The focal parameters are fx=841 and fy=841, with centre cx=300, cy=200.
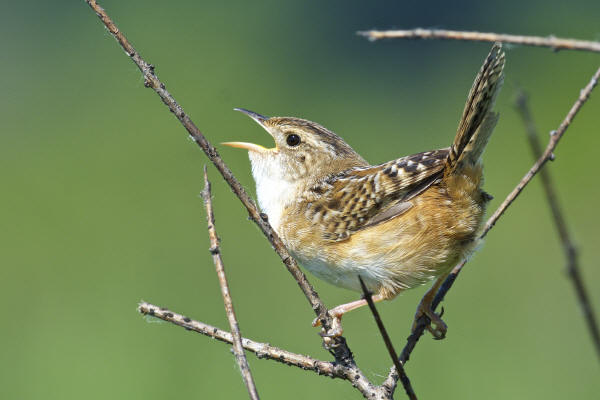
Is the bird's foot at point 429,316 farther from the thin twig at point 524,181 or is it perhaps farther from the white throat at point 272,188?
the white throat at point 272,188

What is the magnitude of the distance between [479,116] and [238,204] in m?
8.13

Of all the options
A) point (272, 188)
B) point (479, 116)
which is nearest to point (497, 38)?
point (479, 116)

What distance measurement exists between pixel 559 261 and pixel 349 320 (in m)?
2.95

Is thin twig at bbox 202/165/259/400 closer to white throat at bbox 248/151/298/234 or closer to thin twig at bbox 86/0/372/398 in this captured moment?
thin twig at bbox 86/0/372/398

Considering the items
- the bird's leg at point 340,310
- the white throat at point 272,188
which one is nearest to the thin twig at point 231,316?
the bird's leg at point 340,310

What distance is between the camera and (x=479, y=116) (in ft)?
9.53

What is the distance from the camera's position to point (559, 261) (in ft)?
30.8

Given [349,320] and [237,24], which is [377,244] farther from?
[237,24]

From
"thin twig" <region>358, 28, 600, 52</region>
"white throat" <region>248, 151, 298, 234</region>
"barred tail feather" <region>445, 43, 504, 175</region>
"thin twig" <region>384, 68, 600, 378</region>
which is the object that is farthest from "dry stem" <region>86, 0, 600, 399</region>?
"white throat" <region>248, 151, 298, 234</region>

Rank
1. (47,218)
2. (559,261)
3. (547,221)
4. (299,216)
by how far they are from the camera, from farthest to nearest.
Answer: (47,218) → (547,221) → (559,261) → (299,216)

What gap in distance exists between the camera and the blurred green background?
22.5 ft

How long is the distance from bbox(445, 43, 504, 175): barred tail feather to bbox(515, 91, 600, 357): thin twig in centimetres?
145

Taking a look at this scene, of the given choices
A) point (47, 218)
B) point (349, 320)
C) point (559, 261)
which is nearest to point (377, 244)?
point (349, 320)

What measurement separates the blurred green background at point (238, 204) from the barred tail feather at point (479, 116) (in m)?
0.19
